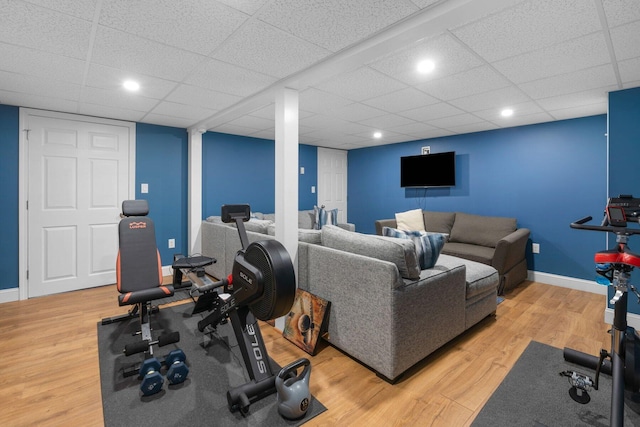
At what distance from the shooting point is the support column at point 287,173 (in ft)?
8.82

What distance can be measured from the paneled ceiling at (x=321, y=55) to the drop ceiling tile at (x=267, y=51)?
0.01 m

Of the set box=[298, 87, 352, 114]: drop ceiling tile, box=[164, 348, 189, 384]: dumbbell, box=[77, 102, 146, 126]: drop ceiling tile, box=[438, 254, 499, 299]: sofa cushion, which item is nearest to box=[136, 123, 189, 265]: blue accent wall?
box=[77, 102, 146, 126]: drop ceiling tile

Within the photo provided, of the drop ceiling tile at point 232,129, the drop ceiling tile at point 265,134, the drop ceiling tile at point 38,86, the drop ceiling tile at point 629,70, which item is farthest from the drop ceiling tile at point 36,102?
the drop ceiling tile at point 629,70

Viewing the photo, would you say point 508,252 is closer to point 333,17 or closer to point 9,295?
point 333,17

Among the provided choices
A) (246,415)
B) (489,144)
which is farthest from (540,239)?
(246,415)

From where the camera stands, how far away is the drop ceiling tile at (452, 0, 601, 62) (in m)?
1.65

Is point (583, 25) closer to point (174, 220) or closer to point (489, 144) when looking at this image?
point (489, 144)

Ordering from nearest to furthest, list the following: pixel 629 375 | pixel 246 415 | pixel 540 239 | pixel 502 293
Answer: pixel 629 375, pixel 246 415, pixel 502 293, pixel 540 239

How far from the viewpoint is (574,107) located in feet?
11.3

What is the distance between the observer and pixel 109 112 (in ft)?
12.3

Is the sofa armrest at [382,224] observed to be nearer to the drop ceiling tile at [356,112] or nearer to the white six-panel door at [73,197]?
the drop ceiling tile at [356,112]

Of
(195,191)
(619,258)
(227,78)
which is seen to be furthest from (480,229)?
(195,191)

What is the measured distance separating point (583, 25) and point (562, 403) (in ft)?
7.38

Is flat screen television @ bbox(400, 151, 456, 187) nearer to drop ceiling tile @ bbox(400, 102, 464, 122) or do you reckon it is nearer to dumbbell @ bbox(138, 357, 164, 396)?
drop ceiling tile @ bbox(400, 102, 464, 122)
